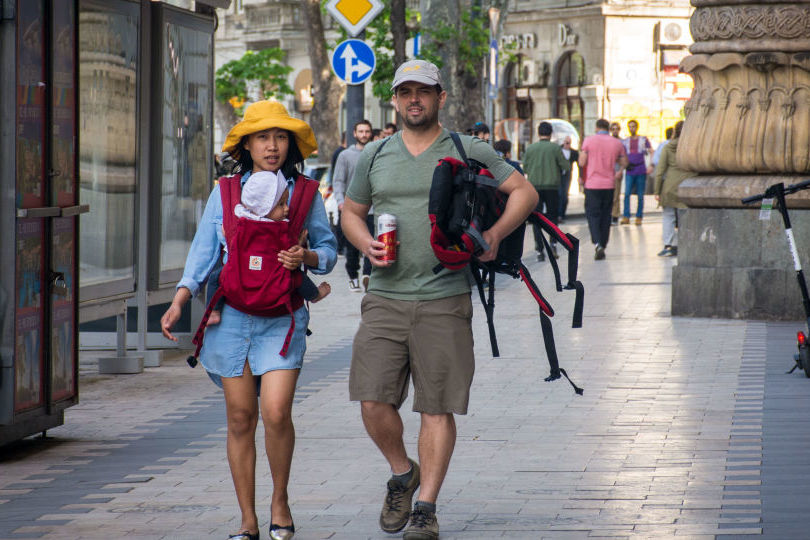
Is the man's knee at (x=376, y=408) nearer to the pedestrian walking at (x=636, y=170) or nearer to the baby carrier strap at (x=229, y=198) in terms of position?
the baby carrier strap at (x=229, y=198)

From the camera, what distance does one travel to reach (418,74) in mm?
5859

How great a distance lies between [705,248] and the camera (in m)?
13.9

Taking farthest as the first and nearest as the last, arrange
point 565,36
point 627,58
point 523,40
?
point 523,40 → point 565,36 → point 627,58

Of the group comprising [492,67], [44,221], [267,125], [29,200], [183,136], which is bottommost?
[44,221]

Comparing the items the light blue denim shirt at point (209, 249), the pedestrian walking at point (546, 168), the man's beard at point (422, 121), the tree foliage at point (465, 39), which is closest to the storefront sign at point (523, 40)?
the tree foliage at point (465, 39)

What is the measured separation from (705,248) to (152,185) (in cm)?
504

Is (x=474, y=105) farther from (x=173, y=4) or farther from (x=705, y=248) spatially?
(x=173, y=4)

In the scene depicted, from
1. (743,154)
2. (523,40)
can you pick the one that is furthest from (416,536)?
(523,40)

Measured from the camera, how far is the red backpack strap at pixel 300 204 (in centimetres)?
585

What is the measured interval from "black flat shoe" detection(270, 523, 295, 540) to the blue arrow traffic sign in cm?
1201

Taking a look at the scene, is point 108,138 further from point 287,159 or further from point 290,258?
point 290,258

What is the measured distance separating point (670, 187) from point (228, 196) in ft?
50.3

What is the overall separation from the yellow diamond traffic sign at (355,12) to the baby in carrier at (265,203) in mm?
11751

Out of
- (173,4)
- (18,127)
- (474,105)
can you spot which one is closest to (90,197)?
(173,4)
